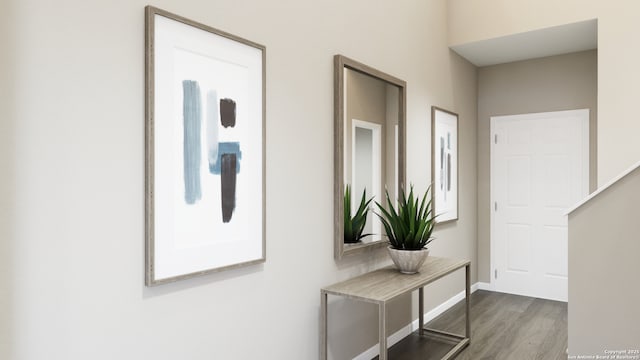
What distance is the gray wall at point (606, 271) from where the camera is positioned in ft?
8.14

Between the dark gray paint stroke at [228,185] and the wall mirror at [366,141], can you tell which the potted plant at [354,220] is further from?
the dark gray paint stroke at [228,185]

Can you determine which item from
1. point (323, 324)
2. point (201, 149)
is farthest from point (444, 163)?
point (201, 149)

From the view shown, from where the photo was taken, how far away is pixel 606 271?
101 inches

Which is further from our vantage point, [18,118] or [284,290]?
[284,290]

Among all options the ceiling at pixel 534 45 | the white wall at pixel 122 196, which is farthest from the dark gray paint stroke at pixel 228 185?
the ceiling at pixel 534 45

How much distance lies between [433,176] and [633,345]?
5.98 feet

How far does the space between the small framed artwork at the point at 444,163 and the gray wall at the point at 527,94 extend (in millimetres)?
764

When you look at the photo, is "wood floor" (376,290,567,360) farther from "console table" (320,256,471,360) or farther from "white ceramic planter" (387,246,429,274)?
"white ceramic planter" (387,246,429,274)

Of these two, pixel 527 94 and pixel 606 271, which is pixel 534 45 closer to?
pixel 527 94

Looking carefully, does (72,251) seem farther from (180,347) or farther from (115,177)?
(180,347)

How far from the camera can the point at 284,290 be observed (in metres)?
2.25

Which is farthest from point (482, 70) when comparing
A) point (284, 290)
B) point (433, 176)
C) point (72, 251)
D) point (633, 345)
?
point (72, 251)

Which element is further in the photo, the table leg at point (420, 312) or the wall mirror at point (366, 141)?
the table leg at point (420, 312)

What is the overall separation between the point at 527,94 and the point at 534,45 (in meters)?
0.64
